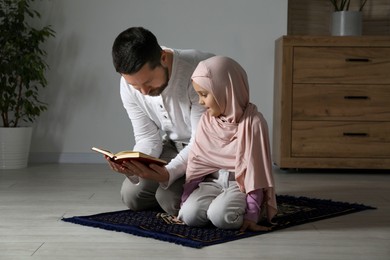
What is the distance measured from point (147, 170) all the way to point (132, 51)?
1.38 ft

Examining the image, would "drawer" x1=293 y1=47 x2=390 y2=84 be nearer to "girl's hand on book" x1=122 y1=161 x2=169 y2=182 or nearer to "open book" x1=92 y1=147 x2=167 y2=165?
"girl's hand on book" x1=122 y1=161 x2=169 y2=182

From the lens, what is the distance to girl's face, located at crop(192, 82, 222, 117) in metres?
2.51

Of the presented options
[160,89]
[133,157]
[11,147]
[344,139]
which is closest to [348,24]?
[344,139]

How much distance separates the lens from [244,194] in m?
2.48

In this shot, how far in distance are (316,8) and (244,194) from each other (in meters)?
2.53

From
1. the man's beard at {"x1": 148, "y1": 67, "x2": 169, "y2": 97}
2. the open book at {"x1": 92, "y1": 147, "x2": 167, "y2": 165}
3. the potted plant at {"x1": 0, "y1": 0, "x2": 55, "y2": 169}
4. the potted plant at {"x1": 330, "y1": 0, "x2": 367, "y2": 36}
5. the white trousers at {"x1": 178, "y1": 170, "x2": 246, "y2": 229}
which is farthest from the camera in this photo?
the potted plant at {"x1": 330, "y1": 0, "x2": 367, "y2": 36}

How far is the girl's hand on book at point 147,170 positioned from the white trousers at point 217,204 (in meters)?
0.13

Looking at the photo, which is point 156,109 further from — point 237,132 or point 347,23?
point 347,23

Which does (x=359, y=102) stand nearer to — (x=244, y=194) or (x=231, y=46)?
(x=231, y=46)

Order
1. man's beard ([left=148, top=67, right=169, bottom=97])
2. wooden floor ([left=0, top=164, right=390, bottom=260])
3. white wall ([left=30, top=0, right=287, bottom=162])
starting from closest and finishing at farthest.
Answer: wooden floor ([left=0, top=164, right=390, bottom=260])
man's beard ([left=148, top=67, right=169, bottom=97])
white wall ([left=30, top=0, right=287, bottom=162])

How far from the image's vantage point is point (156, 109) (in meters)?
2.78

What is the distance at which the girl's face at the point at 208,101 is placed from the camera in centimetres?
251

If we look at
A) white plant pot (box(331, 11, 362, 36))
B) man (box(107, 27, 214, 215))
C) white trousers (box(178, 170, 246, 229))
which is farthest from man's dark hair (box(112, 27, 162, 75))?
white plant pot (box(331, 11, 362, 36))

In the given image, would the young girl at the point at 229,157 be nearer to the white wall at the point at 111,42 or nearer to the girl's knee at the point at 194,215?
the girl's knee at the point at 194,215
